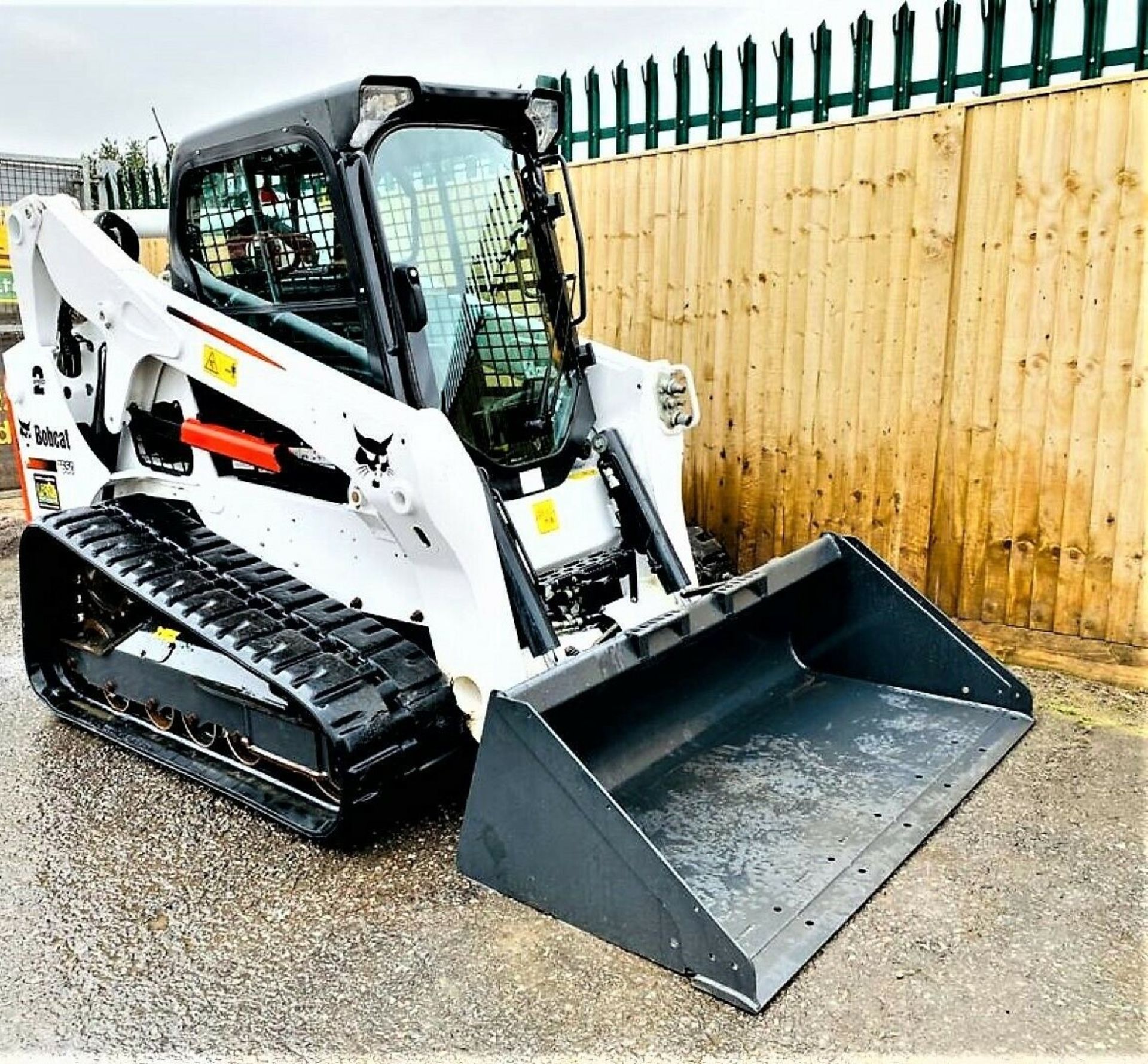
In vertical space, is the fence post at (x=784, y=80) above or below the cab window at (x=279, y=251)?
above

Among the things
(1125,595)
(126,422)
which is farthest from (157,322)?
(1125,595)

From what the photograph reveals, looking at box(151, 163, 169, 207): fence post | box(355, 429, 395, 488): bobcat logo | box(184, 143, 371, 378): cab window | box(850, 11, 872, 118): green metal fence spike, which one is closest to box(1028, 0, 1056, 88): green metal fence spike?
box(850, 11, 872, 118): green metal fence spike

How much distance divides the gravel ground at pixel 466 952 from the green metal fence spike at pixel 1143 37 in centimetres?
266

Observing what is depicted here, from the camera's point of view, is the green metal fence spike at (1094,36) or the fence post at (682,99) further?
the fence post at (682,99)

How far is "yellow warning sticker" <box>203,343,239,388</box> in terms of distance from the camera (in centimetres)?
346

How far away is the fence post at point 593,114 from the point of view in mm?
5500

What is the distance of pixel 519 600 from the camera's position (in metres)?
3.20

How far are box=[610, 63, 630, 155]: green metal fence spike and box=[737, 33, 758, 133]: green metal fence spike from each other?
677 millimetres

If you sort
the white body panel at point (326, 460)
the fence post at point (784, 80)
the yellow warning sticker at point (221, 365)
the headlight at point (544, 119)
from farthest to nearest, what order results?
1. the fence post at point (784, 80)
2. the headlight at point (544, 119)
3. the yellow warning sticker at point (221, 365)
4. the white body panel at point (326, 460)

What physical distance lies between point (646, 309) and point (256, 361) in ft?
8.54

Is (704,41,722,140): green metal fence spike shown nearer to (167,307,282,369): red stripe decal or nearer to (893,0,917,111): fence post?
(893,0,917,111): fence post

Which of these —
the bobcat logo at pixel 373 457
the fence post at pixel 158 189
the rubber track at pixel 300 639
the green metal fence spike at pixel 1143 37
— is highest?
the green metal fence spike at pixel 1143 37

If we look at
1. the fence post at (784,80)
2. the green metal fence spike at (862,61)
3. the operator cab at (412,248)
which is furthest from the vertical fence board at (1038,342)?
the operator cab at (412,248)

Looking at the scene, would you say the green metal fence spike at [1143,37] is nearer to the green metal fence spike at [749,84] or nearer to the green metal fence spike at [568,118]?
the green metal fence spike at [749,84]
